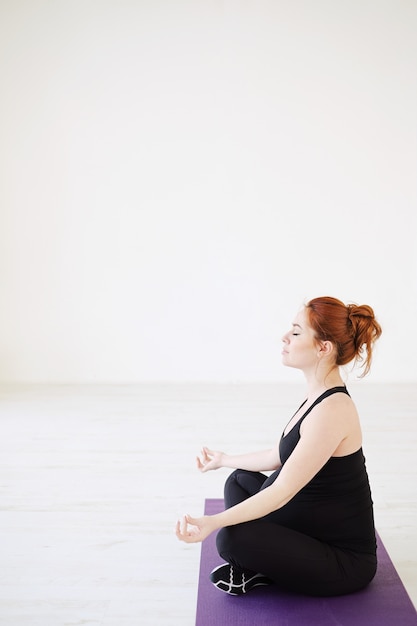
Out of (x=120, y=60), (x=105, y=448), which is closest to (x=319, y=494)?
(x=105, y=448)

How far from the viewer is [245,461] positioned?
2.11 m

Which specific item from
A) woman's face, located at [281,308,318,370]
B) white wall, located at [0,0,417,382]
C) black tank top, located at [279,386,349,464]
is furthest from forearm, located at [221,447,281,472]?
white wall, located at [0,0,417,382]

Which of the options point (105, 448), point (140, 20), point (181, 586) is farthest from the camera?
point (140, 20)

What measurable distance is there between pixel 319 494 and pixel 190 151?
133 inches

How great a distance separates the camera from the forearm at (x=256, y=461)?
6.75ft

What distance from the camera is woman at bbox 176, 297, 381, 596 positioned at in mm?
1725

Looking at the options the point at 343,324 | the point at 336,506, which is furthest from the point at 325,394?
the point at 336,506

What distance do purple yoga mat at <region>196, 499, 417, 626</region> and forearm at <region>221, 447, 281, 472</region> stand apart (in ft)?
1.13

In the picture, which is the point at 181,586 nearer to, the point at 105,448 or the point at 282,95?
the point at 105,448

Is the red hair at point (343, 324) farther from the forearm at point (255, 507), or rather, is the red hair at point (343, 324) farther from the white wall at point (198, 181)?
the white wall at point (198, 181)

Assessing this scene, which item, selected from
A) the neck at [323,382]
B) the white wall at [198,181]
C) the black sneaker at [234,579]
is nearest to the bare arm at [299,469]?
the neck at [323,382]

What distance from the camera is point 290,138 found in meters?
4.72

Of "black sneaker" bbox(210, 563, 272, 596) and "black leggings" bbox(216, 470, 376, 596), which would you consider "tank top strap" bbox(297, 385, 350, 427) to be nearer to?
"black leggings" bbox(216, 470, 376, 596)

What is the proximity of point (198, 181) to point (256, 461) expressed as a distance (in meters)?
3.03
